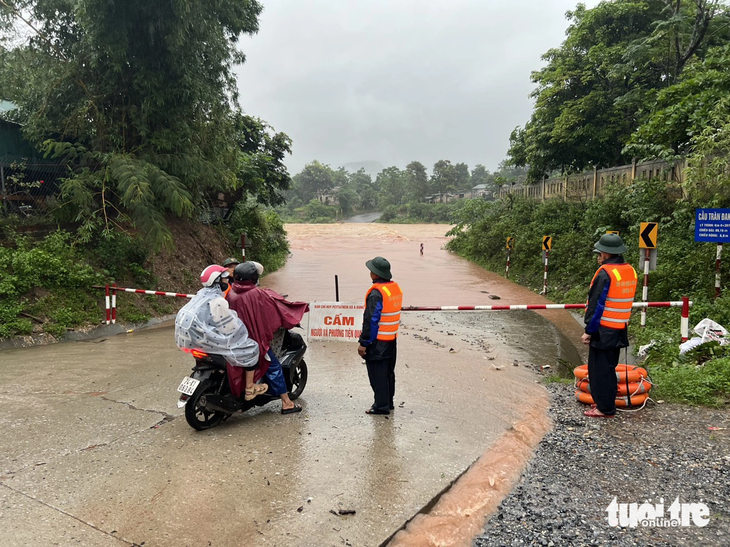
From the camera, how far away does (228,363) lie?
4.25m

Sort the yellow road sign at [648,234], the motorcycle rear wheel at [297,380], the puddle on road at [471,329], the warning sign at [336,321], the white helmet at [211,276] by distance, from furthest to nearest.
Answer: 1. the yellow road sign at [648,234]
2. the warning sign at [336,321]
3. the motorcycle rear wheel at [297,380]
4. the white helmet at [211,276]
5. the puddle on road at [471,329]

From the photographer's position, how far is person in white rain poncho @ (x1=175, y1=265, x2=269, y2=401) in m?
4.10

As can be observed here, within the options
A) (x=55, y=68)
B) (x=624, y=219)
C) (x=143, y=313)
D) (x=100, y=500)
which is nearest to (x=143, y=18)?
(x=55, y=68)

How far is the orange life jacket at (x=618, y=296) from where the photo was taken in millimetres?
4523

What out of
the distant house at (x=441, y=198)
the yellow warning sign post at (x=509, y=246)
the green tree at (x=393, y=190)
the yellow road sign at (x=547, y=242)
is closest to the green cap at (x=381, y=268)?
the yellow road sign at (x=547, y=242)

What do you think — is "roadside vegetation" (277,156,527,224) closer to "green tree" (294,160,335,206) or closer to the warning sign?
"green tree" (294,160,335,206)

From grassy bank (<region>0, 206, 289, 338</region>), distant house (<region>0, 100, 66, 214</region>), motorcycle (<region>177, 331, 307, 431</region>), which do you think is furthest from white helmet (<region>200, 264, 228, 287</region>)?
distant house (<region>0, 100, 66, 214</region>)

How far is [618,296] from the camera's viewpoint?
4.52 metres

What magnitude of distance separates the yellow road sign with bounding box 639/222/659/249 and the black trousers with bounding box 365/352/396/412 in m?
5.73

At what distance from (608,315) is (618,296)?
7.6 inches

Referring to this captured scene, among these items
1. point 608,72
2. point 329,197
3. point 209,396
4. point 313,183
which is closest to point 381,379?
point 209,396

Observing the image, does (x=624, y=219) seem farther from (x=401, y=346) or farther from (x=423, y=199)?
(x=423, y=199)

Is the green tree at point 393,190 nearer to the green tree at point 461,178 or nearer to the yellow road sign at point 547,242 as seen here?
the green tree at point 461,178

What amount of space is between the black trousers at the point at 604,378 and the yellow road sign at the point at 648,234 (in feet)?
14.6
